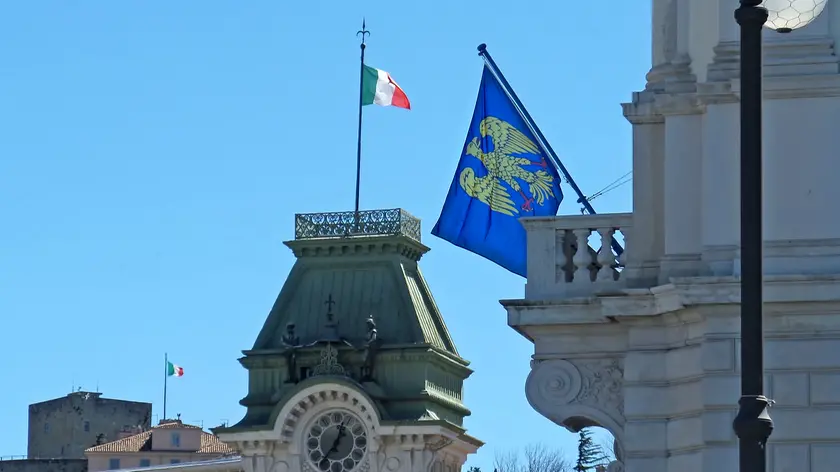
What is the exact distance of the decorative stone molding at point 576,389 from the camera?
22.2 metres

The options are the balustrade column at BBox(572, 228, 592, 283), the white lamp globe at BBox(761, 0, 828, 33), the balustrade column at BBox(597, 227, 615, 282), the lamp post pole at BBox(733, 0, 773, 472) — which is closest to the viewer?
the lamp post pole at BBox(733, 0, 773, 472)

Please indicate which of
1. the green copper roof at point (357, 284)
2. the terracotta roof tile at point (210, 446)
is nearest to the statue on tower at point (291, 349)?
the green copper roof at point (357, 284)

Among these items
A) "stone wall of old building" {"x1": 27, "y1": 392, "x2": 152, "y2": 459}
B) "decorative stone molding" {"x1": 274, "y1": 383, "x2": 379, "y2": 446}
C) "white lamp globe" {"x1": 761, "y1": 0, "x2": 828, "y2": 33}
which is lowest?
"white lamp globe" {"x1": 761, "y1": 0, "x2": 828, "y2": 33}

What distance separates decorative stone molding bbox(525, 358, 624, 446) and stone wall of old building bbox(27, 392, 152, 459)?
98.0m

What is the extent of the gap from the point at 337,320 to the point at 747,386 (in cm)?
6501

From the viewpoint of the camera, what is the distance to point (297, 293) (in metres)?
81.6

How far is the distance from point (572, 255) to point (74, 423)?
99.6 metres

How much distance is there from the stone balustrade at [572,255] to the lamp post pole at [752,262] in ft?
20.8

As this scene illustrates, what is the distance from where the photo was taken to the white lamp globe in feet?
52.2

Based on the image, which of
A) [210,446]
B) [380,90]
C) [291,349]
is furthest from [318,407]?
[210,446]

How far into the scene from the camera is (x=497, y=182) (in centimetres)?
2802

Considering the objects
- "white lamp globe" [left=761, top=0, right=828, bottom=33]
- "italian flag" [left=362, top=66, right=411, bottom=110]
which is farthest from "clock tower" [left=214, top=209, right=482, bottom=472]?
"white lamp globe" [left=761, top=0, right=828, bottom=33]

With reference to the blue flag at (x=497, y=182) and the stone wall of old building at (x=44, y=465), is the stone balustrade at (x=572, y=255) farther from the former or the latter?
the stone wall of old building at (x=44, y=465)

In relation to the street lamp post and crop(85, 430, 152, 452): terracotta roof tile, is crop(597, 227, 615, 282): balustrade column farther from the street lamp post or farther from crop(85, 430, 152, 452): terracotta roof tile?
crop(85, 430, 152, 452): terracotta roof tile
